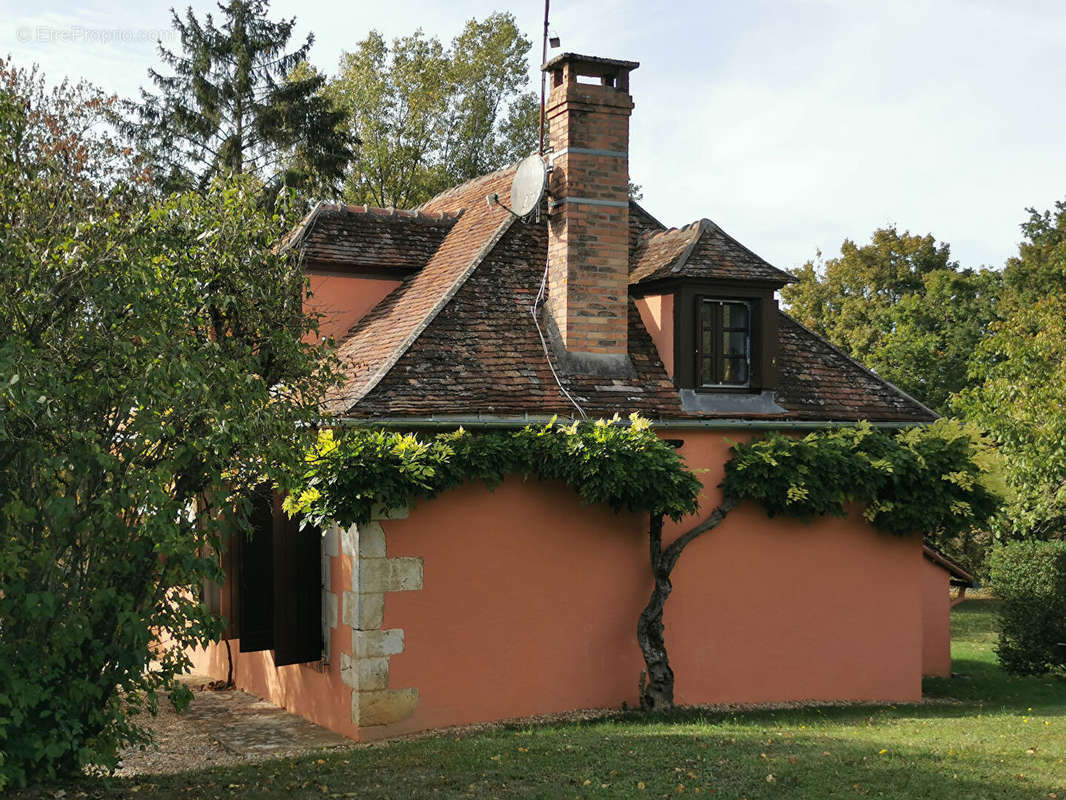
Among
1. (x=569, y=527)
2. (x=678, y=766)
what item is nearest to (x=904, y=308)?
(x=569, y=527)

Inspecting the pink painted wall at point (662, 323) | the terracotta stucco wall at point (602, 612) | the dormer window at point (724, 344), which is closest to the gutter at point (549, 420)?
the terracotta stucco wall at point (602, 612)

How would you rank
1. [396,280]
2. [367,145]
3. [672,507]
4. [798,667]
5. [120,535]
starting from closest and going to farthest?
[120,535] → [672,507] → [798,667] → [396,280] → [367,145]

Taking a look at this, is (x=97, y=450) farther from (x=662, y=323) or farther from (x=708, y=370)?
(x=708, y=370)

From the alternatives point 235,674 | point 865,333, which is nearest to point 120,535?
point 235,674

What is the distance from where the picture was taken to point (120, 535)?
7.56m

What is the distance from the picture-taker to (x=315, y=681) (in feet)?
39.7

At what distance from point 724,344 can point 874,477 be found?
Answer: 93.1 inches

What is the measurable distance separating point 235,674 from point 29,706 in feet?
24.4

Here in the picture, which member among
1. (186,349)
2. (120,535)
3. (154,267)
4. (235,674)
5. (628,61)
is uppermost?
(628,61)

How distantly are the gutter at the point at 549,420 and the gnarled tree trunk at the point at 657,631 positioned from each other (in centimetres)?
120

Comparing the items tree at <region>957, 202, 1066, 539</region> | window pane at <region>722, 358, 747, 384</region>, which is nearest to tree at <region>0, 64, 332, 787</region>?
window pane at <region>722, 358, 747, 384</region>

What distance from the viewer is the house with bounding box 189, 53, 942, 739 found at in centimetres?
1157

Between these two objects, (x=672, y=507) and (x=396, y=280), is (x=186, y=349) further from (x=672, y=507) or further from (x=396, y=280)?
(x=396, y=280)

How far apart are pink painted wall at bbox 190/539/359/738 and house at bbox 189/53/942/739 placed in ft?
0.12
